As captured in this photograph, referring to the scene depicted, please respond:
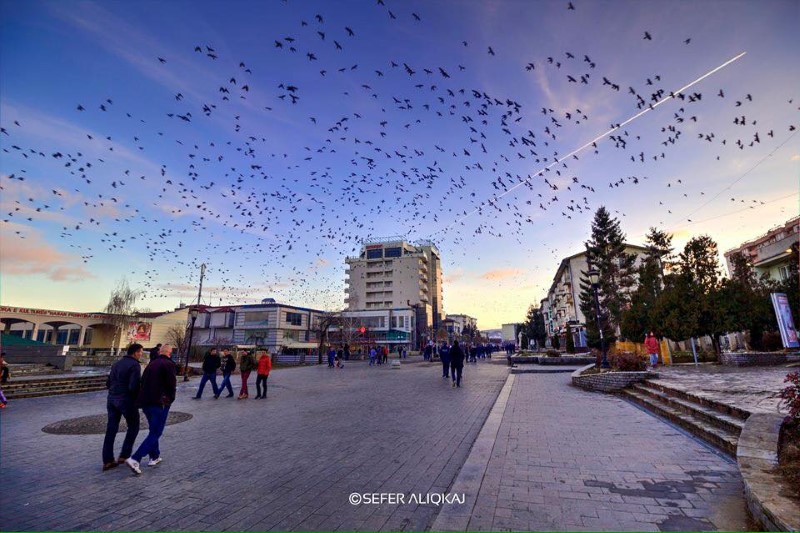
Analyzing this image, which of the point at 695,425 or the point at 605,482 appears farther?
the point at 695,425

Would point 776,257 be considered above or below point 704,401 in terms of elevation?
above

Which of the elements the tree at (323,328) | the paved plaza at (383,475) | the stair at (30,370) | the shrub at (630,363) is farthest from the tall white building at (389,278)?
the paved plaza at (383,475)

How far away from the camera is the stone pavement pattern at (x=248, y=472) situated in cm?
385

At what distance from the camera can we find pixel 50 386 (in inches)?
596

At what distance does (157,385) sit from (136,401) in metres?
0.36

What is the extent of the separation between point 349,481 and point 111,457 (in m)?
3.72

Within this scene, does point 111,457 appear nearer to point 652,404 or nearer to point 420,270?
point 652,404

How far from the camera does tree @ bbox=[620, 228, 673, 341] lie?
27.5 m

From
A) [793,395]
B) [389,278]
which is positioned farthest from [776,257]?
[389,278]

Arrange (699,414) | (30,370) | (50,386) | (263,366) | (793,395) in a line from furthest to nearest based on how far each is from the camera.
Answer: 1. (30,370)
2. (50,386)
3. (263,366)
4. (699,414)
5. (793,395)

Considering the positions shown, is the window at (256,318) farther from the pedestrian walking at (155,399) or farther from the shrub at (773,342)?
the pedestrian walking at (155,399)

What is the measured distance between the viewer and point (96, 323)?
2094 inches

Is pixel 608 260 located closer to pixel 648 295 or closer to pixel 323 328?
pixel 648 295

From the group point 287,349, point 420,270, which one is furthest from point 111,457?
point 420,270
